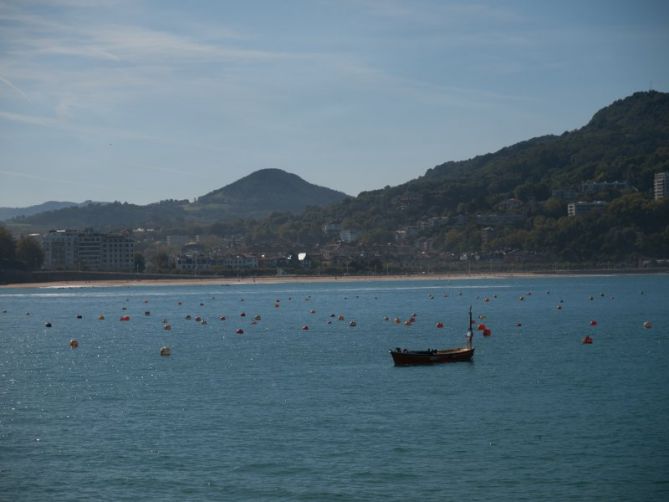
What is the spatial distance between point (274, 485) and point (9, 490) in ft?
26.7

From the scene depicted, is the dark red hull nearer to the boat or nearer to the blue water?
the boat

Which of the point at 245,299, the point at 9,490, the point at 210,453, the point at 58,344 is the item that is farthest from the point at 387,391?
the point at 245,299

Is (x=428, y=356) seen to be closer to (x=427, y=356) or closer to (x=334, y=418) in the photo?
(x=427, y=356)

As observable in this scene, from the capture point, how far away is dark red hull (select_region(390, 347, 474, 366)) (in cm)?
6050

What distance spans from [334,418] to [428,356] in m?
18.0

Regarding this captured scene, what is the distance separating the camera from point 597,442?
38688mm

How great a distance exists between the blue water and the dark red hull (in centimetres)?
80

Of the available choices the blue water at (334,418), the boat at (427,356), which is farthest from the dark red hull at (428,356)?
the blue water at (334,418)

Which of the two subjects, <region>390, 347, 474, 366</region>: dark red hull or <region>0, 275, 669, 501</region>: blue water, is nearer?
<region>0, 275, 669, 501</region>: blue water

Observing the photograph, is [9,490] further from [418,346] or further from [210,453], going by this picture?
[418,346]

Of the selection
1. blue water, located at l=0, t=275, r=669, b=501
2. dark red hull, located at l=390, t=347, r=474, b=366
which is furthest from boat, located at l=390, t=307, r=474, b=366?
blue water, located at l=0, t=275, r=669, b=501

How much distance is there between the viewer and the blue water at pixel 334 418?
34.0 metres

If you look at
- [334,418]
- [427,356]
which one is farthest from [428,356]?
[334,418]

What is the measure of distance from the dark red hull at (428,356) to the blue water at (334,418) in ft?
2.63
